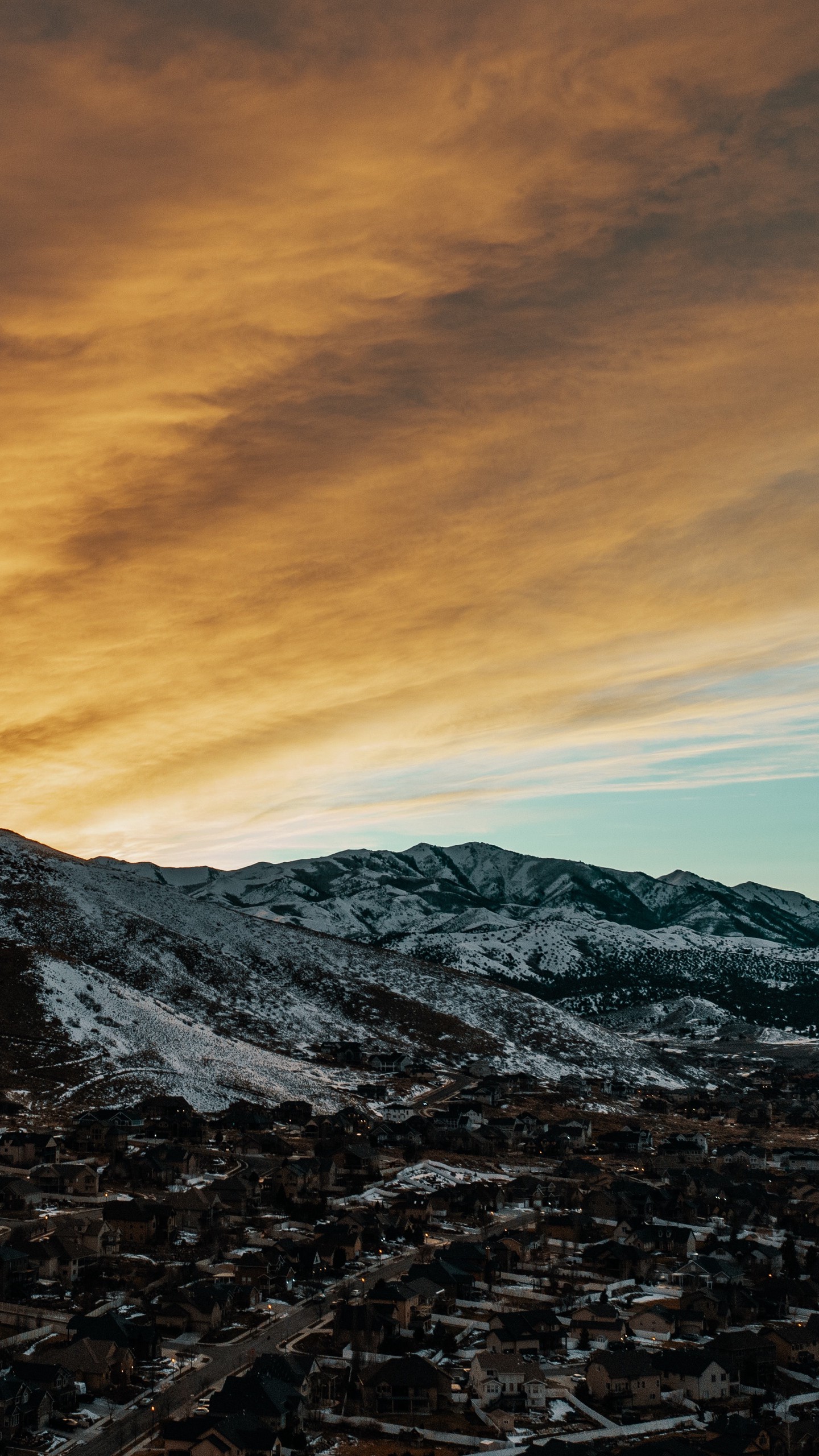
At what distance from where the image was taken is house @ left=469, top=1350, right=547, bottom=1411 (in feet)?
150

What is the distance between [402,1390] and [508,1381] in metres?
4.47

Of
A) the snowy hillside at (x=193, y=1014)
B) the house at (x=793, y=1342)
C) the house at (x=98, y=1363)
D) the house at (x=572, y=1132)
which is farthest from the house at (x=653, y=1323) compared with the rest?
the snowy hillside at (x=193, y=1014)

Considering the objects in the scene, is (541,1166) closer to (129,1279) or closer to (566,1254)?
(566,1254)

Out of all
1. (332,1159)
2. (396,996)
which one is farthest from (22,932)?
(332,1159)

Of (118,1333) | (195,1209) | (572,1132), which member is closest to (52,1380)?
(118,1333)

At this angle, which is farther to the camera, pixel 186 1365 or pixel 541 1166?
pixel 541 1166

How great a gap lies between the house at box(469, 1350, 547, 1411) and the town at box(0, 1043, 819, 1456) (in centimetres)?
11

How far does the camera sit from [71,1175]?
77812mm

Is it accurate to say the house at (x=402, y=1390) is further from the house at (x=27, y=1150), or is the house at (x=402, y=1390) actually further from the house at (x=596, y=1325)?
the house at (x=27, y=1150)

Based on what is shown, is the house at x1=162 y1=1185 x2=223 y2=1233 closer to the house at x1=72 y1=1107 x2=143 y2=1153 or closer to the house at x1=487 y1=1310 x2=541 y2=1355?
the house at x1=72 y1=1107 x2=143 y2=1153

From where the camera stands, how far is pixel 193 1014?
153m

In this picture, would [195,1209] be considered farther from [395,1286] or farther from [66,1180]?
[395,1286]

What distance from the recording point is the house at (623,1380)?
46406 millimetres

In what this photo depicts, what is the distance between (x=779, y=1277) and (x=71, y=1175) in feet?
154
